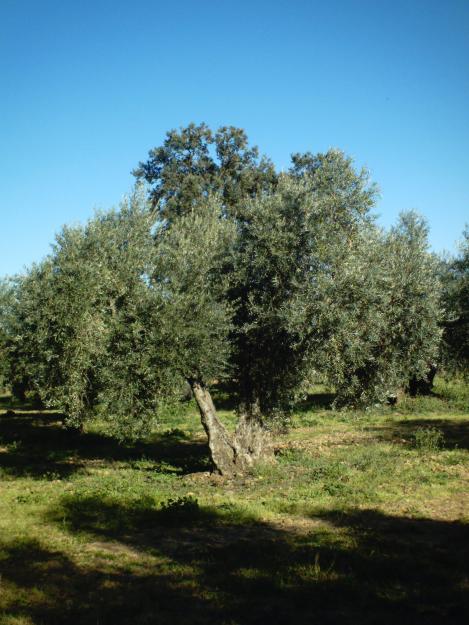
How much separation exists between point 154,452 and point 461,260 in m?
20.0

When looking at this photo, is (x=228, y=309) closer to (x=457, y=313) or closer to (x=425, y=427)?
(x=457, y=313)

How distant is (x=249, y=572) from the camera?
1128cm

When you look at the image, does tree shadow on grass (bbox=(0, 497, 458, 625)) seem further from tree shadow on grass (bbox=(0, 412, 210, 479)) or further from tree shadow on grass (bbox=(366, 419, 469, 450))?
tree shadow on grass (bbox=(366, 419, 469, 450))

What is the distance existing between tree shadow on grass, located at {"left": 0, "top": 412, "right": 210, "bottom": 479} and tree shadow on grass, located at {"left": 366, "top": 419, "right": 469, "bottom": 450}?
34.3 ft

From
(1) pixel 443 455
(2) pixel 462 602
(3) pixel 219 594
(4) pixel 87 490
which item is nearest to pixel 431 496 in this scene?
(1) pixel 443 455

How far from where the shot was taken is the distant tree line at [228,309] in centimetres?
1803

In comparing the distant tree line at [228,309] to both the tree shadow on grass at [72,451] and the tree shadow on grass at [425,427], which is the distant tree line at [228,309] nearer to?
the tree shadow on grass at [72,451]

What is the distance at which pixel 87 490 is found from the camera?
19859mm

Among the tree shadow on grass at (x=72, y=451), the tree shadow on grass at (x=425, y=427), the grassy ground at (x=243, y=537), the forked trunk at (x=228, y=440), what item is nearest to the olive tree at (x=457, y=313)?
the tree shadow on grass at (x=425, y=427)

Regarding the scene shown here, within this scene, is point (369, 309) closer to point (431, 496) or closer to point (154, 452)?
point (431, 496)

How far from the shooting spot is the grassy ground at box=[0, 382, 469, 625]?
972cm

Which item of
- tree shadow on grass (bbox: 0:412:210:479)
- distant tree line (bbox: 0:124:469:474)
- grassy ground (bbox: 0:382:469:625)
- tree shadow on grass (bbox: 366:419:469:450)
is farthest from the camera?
tree shadow on grass (bbox: 366:419:469:450)

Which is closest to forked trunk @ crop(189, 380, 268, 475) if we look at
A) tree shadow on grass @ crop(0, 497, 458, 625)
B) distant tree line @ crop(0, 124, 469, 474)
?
distant tree line @ crop(0, 124, 469, 474)

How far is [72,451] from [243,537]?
759 inches
